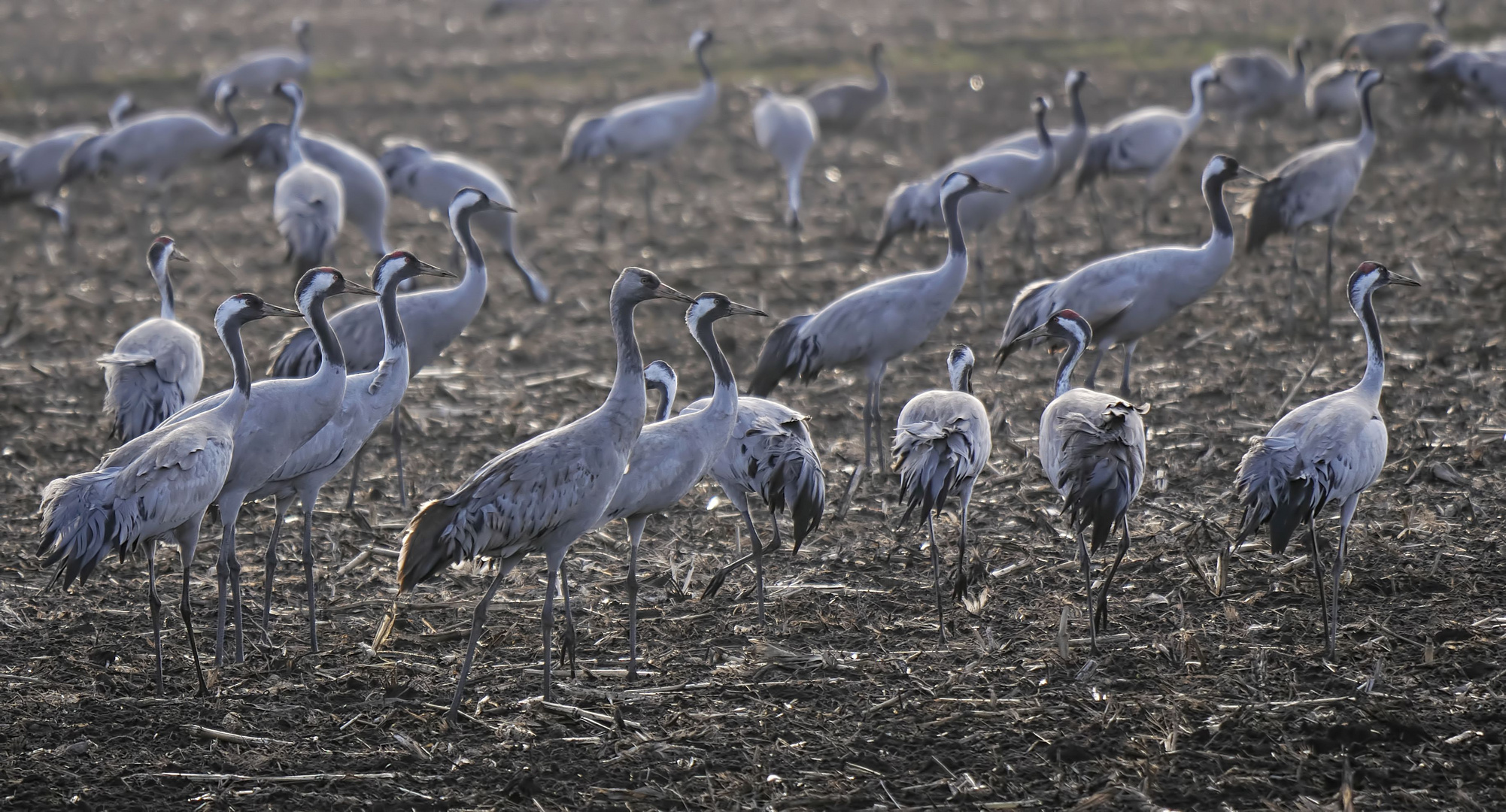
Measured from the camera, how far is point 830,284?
10.6 m

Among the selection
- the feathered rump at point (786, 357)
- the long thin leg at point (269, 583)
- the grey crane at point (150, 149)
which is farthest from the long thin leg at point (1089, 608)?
the grey crane at point (150, 149)

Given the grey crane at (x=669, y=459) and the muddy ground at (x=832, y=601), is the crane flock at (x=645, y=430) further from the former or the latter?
the muddy ground at (x=832, y=601)

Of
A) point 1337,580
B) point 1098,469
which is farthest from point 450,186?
point 1337,580

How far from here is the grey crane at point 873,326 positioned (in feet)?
24.5

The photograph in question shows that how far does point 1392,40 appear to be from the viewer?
16156mm

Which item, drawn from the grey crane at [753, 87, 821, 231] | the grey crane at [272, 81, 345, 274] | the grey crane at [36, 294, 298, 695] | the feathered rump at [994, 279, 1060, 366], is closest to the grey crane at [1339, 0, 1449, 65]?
the grey crane at [753, 87, 821, 231]

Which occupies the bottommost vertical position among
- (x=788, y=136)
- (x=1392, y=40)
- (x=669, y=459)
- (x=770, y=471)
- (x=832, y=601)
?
(x=832, y=601)

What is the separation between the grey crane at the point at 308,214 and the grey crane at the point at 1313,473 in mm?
6132

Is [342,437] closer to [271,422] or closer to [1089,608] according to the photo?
[271,422]

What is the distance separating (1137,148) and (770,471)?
6679mm

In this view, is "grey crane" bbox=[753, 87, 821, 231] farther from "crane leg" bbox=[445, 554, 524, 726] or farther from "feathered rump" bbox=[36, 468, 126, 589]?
"feathered rump" bbox=[36, 468, 126, 589]

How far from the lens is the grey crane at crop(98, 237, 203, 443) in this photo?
652 centimetres

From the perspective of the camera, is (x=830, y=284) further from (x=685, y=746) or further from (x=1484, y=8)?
(x=1484, y=8)

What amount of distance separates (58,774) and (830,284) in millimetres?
6989
